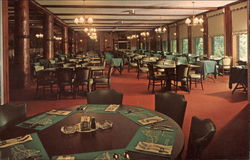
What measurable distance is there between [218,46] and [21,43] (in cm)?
837

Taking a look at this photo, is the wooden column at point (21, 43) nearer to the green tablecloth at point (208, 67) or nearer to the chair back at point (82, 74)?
the chair back at point (82, 74)

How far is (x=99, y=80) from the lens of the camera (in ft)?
19.9

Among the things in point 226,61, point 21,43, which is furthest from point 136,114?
point 226,61

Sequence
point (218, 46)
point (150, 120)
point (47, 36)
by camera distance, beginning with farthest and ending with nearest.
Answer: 1. point (218, 46)
2. point (47, 36)
3. point (150, 120)

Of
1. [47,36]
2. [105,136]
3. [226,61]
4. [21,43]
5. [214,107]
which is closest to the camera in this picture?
[105,136]

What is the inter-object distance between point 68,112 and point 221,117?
2.80m

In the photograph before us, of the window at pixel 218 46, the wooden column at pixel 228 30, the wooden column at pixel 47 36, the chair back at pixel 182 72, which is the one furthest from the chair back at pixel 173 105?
the window at pixel 218 46

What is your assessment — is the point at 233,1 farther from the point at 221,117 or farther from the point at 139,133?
the point at 139,133

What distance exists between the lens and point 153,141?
58.5 inches

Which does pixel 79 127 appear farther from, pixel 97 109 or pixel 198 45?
pixel 198 45

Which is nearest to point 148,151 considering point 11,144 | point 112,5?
point 11,144

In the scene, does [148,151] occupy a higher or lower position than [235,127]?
higher

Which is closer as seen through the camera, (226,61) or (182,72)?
(182,72)

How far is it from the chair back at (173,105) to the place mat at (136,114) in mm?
304
